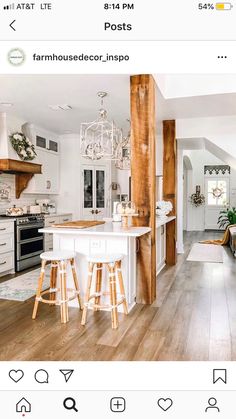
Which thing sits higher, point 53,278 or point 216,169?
point 216,169

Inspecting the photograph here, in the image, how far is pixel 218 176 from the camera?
10562 millimetres

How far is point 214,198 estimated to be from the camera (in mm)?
10664

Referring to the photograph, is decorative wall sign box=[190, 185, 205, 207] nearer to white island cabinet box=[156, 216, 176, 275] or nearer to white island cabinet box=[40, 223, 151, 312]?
white island cabinet box=[156, 216, 176, 275]

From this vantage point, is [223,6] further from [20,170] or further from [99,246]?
[20,170]

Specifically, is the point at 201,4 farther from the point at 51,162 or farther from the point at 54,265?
the point at 51,162

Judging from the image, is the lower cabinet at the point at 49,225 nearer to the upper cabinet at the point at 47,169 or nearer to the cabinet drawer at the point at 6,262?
the upper cabinet at the point at 47,169

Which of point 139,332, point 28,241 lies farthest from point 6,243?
point 139,332

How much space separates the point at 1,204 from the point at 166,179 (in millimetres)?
2687

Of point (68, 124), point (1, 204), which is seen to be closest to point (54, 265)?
point (1, 204)
